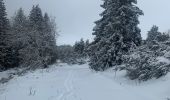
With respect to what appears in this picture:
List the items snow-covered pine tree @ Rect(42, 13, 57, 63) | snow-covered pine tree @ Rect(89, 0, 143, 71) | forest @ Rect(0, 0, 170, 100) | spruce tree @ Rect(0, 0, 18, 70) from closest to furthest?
forest @ Rect(0, 0, 170, 100) → snow-covered pine tree @ Rect(89, 0, 143, 71) → spruce tree @ Rect(0, 0, 18, 70) → snow-covered pine tree @ Rect(42, 13, 57, 63)

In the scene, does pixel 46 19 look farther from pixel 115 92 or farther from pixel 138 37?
pixel 115 92

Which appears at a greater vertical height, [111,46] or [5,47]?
[5,47]

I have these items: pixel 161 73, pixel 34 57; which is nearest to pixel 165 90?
pixel 161 73

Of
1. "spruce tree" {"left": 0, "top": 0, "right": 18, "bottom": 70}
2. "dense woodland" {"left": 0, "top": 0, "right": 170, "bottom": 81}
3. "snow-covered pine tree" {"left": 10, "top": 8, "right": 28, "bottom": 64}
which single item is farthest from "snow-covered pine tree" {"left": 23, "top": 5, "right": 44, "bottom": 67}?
"spruce tree" {"left": 0, "top": 0, "right": 18, "bottom": 70}

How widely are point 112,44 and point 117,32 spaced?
47.5 inches

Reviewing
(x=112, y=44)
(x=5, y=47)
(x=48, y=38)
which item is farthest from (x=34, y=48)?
(x=112, y=44)

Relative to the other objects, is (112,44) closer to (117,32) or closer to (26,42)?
(117,32)

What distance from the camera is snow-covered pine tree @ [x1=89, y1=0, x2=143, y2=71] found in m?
26.8

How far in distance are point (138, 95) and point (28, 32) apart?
3336 centimetres

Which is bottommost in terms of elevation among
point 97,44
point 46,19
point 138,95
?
point 138,95

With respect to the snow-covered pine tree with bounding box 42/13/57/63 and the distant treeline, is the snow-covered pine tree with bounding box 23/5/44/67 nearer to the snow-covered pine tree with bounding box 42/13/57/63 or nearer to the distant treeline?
the distant treeline

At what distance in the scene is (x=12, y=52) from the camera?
50344 millimetres

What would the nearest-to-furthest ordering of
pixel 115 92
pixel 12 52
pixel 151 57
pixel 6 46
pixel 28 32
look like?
1. pixel 115 92
2. pixel 151 57
3. pixel 28 32
4. pixel 6 46
5. pixel 12 52

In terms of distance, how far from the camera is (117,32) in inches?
1061
